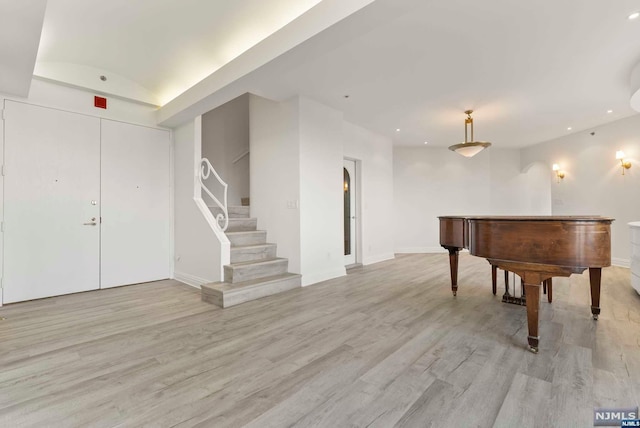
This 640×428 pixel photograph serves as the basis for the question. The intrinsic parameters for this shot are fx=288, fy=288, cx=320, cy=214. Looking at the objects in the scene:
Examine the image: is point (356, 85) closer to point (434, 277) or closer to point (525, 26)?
point (525, 26)

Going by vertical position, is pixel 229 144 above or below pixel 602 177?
above

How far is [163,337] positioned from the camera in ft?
8.21

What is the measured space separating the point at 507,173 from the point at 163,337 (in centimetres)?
891

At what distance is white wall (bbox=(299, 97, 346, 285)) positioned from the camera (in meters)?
4.31

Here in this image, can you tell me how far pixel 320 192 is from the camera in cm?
456

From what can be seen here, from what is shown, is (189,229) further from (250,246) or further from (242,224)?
(250,246)

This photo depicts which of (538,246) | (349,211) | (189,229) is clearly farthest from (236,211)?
(538,246)

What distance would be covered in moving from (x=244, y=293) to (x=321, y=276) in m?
1.40

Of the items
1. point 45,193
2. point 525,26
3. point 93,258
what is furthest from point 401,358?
point 45,193

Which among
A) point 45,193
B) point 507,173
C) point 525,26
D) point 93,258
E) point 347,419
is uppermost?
point 525,26

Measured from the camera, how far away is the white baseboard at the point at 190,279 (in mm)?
4170

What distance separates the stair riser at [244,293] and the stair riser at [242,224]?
1243 millimetres

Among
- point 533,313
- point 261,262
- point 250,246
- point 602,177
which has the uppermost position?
point 602,177

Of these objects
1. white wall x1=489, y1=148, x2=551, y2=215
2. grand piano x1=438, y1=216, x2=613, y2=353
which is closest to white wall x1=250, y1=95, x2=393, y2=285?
grand piano x1=438, y1=216, x2=613, y2=353
